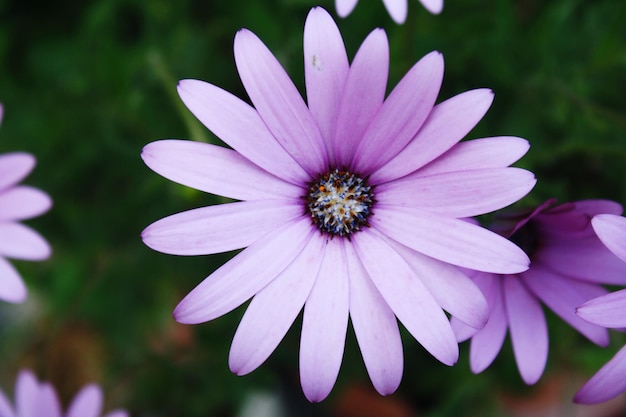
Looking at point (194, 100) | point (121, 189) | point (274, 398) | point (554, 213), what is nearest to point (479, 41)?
point (554, 213)

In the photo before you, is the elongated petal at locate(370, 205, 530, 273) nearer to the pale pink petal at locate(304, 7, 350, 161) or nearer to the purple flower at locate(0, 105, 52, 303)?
the pale pink petal at locate(304, 7, 350, 161)

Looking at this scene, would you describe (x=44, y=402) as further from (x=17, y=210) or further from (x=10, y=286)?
(x=17, y=210)

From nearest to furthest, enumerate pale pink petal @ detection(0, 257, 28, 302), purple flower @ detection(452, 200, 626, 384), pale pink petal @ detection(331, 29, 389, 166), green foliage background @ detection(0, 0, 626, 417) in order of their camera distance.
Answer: pale pink petal @ detection(331, 29, 389, 166) → purple flower @ detection(452, 200, 626, 384) → pale pink petal @ detection(0, 257, 28, 302) → green foliage background @ detection(0, 0, 626, 417)

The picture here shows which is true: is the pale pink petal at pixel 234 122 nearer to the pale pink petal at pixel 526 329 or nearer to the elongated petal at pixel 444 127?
the elongated petal at pixel 444 127

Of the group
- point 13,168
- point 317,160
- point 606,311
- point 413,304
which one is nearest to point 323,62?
point 317,160

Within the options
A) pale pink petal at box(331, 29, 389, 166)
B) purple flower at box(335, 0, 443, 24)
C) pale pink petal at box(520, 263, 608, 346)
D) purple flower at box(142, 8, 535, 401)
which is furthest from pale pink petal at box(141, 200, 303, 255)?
pale pink petal at box(520, 263, 608, 346)

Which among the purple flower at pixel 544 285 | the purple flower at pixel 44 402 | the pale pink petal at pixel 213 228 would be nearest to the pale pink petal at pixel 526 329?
the purple flower at pixel 544 285
